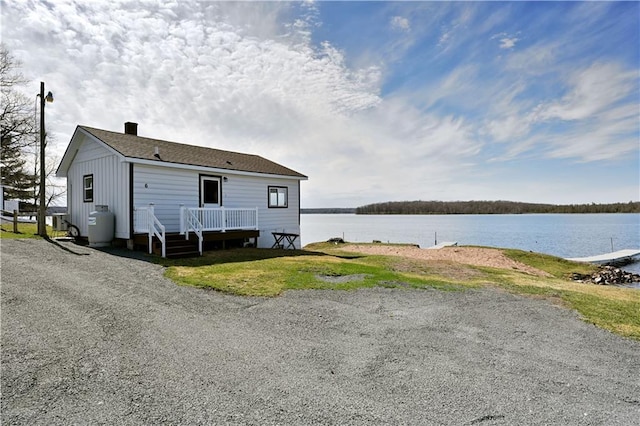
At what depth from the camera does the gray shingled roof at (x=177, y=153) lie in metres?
12.3

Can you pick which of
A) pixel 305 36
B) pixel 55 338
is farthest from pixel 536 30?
pixel 55 338

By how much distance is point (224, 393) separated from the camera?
300 cm

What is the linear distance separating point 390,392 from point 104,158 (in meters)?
13.3

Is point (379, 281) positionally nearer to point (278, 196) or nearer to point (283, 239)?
point (283, 239)

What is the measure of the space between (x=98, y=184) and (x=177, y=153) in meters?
3.10

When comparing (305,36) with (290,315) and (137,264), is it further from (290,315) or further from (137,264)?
→ (290,315)

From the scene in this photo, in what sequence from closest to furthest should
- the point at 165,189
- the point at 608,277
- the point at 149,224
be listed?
the point at 149,224
the point at 165,189
the point at 608,277

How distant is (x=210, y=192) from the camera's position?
14.3 metres

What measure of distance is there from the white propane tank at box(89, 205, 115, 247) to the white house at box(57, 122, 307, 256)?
233 millimetres

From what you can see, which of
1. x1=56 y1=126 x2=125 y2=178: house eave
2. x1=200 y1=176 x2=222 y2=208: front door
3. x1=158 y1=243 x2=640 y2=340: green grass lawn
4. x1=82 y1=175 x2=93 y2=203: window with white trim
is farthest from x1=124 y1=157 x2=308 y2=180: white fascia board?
x1=158 y1=243 x2=640 y2=340: green grass lawn

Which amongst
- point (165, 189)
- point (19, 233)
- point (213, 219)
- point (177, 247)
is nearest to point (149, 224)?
point (177, 247)

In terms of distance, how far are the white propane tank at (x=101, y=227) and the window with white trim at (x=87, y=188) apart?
1872mm

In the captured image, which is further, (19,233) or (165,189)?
(19,233)

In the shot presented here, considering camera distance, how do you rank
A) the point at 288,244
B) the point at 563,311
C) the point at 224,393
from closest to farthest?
the point at 224,393
the point at 563,311
the point at 288,244
